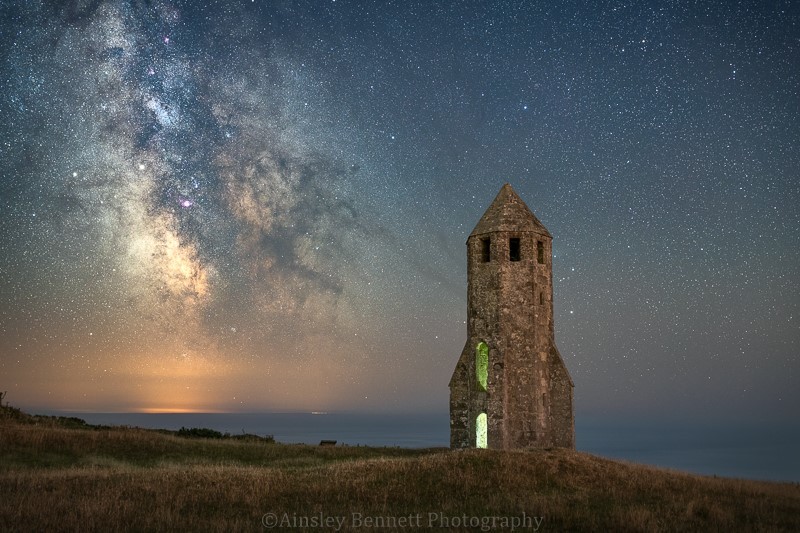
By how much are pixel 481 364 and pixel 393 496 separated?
672 inches

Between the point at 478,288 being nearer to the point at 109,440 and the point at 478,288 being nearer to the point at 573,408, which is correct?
the point at 573,408

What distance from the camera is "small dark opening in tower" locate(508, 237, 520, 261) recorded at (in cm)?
3384

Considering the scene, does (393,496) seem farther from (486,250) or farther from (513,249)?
(513,249)

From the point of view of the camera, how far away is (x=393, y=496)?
16938mm

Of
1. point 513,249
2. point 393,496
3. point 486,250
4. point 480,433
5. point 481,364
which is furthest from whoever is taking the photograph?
point 486,250

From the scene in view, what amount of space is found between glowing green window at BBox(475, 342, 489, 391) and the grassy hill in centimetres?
992

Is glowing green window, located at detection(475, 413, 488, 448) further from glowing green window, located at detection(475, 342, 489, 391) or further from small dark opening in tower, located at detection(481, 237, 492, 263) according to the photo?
small dark opening in tower, located at detection(481, 237, 492, 263)

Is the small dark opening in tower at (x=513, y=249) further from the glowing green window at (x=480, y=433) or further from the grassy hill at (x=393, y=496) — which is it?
the grassy hill at (x=393, y=496)

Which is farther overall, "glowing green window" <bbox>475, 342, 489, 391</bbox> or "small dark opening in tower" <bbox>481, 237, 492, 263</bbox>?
"small dark opening in tower" <bbox>481, 237, 492, 263</bbox>

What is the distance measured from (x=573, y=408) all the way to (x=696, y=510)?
16727 mm

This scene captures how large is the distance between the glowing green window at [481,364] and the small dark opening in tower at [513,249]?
476cm

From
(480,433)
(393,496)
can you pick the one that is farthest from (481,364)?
(393,496)

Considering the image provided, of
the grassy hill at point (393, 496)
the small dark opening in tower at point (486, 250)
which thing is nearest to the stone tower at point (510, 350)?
the small dark opening in tower at point (486, 250)

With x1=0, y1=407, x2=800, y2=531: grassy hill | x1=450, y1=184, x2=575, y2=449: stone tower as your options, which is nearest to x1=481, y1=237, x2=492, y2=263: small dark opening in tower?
x1=450, y1=184, x2=575, y2=449: stone tower
